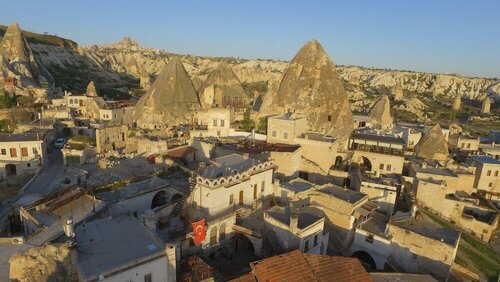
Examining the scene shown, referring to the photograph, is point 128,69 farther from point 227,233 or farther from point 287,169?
point 227,233

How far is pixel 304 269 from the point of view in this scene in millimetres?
16734

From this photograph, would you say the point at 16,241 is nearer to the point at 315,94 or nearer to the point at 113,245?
the point at 113,245

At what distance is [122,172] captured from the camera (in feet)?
106

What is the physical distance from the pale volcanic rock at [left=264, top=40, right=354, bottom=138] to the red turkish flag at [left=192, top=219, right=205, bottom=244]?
93.6 ft

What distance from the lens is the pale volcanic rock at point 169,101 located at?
57500 millimetres

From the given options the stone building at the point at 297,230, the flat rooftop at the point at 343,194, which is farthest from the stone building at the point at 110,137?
the flat rooftop at the point at 343,194

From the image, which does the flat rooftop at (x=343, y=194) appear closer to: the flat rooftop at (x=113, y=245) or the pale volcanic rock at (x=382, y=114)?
the flat rooftop at (x=113, y=245)

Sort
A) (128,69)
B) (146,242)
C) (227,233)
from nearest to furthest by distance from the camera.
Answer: (146,242), (227,233), (128,69)

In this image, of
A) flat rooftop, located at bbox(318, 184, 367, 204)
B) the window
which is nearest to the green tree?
flat rooftop, located at bbox(318, 184, 367, 204)

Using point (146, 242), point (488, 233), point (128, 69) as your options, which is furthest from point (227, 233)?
point (128, 69)

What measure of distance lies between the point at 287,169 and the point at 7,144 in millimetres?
28604

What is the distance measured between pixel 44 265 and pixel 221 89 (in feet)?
187

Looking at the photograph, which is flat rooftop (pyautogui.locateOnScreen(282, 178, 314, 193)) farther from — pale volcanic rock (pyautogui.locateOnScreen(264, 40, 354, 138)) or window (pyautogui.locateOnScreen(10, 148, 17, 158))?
window (pyautogui.locateOnScreen(10, 148, 17, 158))

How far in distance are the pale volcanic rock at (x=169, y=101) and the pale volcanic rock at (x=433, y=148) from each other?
36.6m
